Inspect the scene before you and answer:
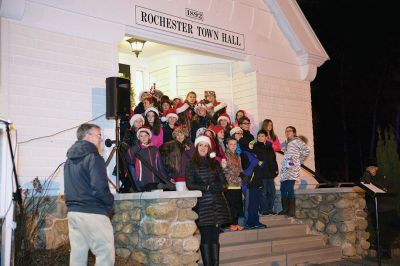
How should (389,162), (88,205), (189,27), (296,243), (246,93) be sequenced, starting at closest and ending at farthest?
(88,205)
(296,243)
(189,27)
(246,93)
(389,162)

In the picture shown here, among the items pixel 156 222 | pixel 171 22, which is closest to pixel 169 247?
pixel 156 222

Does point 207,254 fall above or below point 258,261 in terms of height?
above

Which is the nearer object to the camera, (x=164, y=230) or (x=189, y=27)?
(x=164, y=230)

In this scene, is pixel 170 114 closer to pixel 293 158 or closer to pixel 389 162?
pixel 293 158

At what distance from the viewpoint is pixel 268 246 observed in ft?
26.1

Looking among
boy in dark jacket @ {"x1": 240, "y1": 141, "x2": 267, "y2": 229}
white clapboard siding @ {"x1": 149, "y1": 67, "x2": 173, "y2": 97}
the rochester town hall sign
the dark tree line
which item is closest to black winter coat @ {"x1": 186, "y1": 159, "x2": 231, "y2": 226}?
boy in dark jacket @ {"x1": 240, "y1": 141, "x2": 267, "y2": 229}

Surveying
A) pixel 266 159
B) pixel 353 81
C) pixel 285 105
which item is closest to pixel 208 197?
pixel 266 159

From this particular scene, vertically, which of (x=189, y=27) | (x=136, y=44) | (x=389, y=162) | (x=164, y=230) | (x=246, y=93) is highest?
(x=189, y=27)

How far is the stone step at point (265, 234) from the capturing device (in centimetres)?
774

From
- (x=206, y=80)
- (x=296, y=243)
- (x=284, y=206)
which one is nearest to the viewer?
(x=296, y=243)

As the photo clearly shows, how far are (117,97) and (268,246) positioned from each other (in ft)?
11.4

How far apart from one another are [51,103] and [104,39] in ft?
5.07

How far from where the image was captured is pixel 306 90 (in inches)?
467

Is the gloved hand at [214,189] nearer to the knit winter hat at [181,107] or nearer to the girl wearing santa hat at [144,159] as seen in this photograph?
the girl wearing santa hat at [144,159]
